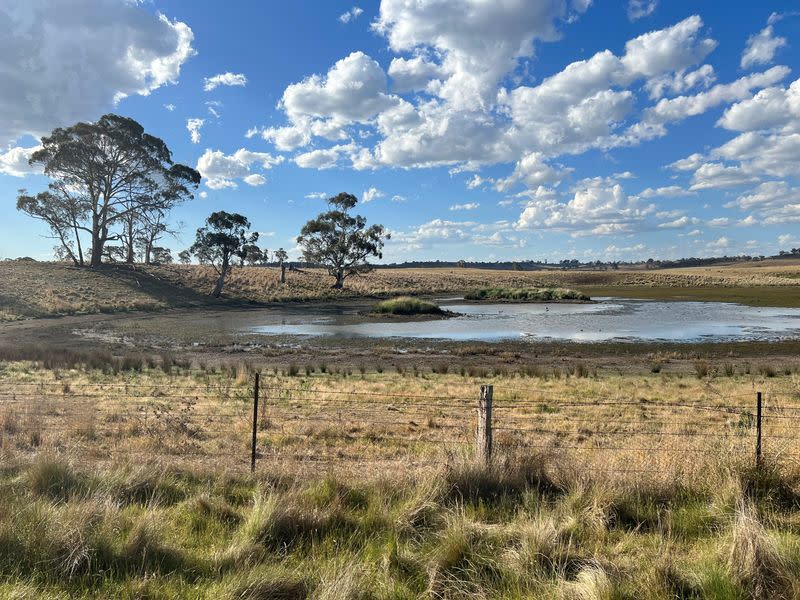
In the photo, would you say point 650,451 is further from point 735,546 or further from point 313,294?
point 313,294

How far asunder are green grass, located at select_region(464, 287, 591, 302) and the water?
14.5m

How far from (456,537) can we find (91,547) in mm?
3098

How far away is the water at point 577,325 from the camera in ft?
111

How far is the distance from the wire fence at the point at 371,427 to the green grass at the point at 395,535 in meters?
0.77

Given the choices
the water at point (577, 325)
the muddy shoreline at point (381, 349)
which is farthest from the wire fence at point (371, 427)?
the water at point (577, 325)

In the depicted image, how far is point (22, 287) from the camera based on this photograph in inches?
2052

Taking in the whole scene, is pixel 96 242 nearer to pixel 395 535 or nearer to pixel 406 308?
pixel 406 308

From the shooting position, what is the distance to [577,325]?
132 ft


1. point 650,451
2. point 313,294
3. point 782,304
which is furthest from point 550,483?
point 313,294

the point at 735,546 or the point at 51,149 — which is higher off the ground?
the point at 51,149

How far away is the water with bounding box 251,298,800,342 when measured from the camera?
3394 centimetres

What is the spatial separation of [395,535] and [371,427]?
623 centimetres

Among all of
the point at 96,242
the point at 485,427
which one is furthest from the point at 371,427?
the point at 96,242

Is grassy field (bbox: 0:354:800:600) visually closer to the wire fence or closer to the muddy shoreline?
the wire fence
